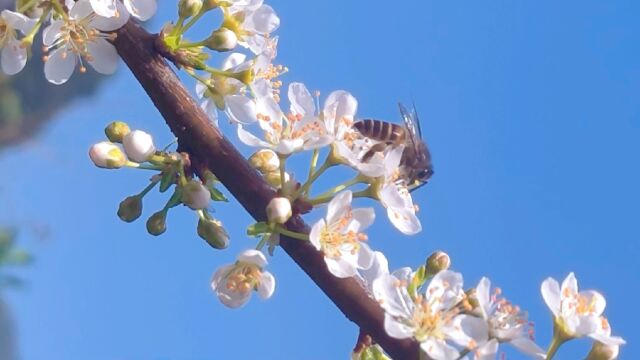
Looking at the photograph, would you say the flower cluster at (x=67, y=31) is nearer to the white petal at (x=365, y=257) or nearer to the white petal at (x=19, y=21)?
the white petal at (x=19, y=21)

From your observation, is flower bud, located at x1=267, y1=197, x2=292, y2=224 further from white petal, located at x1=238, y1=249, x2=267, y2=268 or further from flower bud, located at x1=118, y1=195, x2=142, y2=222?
flower bud, located at x1=118, y1=195, x2=142, y2=222

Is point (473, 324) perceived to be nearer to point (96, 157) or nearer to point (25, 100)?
point (96, 157)

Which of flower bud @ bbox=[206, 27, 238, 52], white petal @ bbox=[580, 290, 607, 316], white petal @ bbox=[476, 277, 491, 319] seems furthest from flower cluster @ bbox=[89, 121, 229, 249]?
white petal @ bbox=[580, 290, 607, 316]

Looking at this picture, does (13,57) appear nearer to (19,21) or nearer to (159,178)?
(19,21)

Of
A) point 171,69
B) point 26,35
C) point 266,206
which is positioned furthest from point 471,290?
point 26,35

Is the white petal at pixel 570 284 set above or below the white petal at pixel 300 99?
below

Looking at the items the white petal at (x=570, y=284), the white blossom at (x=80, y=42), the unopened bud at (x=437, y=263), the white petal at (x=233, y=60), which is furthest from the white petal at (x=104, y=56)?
the white petal at (x=570, y=284)
